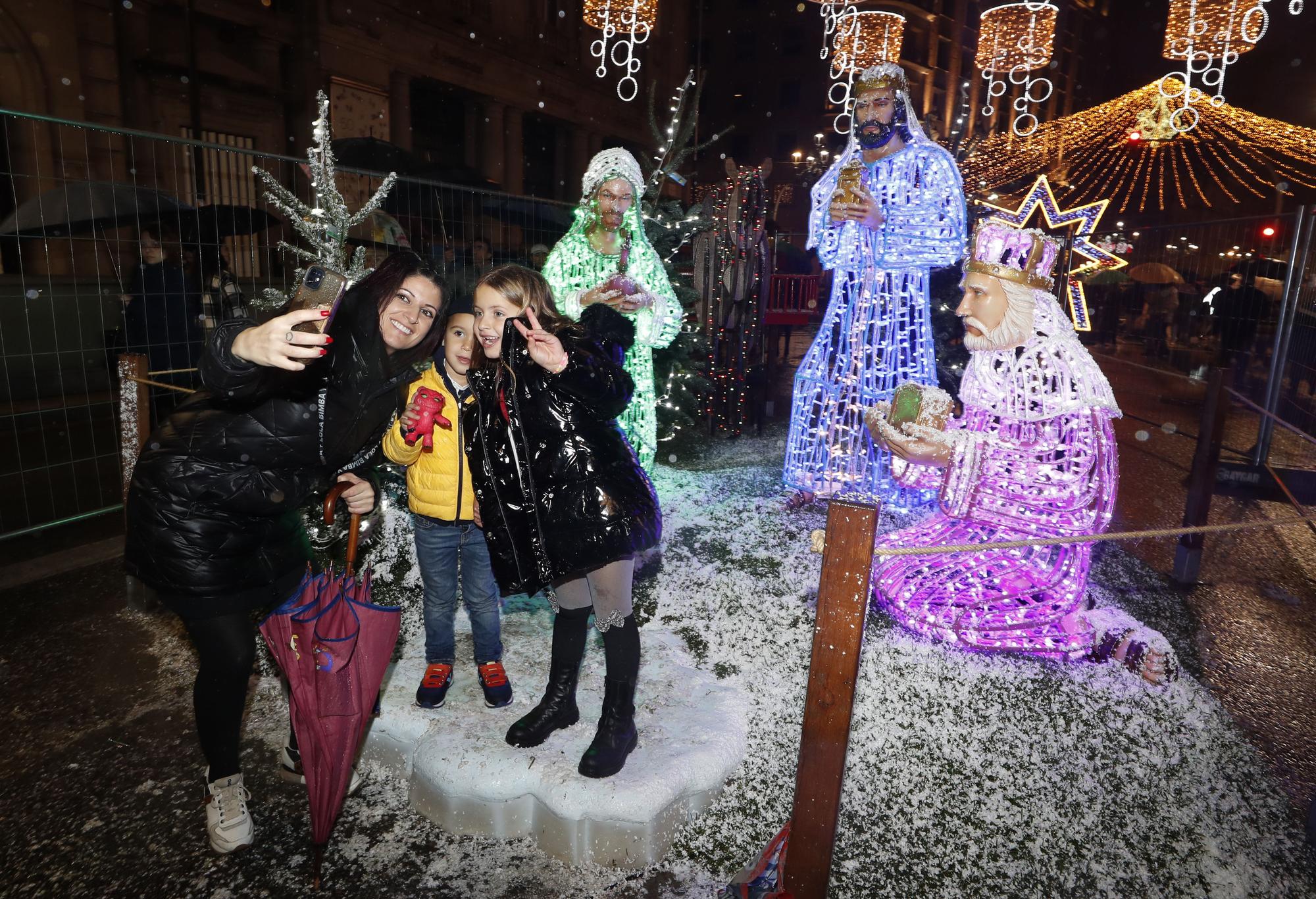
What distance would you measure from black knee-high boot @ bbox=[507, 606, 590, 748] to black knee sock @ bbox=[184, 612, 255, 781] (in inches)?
36.1

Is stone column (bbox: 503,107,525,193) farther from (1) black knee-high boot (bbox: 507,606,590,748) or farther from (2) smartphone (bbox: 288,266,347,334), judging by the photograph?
(2) smartphone (bbox: 288,266,347,334)

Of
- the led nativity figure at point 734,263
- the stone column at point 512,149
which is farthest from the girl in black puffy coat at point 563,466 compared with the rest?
the stone column at point 512,149

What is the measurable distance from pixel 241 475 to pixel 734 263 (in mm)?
5285

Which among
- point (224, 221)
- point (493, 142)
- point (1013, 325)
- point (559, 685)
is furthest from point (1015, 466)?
point (493, 142)

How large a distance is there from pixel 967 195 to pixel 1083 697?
4352 millimetres

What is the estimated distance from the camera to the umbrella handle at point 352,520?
7.86ft

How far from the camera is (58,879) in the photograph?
229cm

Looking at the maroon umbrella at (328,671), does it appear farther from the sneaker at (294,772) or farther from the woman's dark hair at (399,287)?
the woman's dark hair at (399,287)

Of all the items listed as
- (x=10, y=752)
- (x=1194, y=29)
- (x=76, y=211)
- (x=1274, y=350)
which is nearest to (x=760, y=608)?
(x=10, y=752)

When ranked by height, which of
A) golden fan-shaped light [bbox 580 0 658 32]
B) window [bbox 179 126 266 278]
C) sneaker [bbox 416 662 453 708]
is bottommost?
sneaker [bbox 416 662 453 708]

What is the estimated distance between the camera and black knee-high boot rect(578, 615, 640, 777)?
2.57m

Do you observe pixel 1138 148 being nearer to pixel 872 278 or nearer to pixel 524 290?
pixel 872 278

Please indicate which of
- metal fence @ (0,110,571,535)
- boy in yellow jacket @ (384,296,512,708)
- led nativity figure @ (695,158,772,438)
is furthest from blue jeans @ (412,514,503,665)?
led nativity figure @ (695,158,772,438)

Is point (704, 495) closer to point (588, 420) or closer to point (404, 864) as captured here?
point (588, 420)
